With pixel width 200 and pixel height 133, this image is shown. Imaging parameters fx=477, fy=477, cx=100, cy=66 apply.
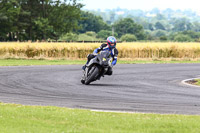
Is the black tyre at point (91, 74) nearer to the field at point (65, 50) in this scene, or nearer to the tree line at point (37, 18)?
the field at point (65, 50)

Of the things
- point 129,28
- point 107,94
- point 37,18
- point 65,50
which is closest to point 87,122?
point 107,94

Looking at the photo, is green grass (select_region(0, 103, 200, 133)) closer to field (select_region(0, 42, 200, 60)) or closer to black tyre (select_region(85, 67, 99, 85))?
black tyre (select_region(85, 67, 99, 85))

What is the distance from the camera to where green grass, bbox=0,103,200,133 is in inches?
341

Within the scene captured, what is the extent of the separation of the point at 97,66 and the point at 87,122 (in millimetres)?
8364

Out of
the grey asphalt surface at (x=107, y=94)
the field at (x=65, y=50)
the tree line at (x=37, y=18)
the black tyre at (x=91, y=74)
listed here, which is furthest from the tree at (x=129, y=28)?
the black tyre at (x=91, y=74)

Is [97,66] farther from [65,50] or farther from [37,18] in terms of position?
[37,18]

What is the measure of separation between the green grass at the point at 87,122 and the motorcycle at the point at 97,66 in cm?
634

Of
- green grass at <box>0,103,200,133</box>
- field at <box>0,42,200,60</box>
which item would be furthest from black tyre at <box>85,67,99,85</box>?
field at <box>0,42,200,60</box>

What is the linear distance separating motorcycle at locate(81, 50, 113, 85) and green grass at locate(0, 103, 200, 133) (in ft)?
20.8

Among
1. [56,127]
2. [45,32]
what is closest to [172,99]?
[56,127]

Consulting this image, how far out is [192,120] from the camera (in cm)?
988

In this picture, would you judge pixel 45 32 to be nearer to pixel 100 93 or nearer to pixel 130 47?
pixel 130 47

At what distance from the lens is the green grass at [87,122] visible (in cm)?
866

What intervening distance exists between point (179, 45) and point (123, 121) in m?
30.7
